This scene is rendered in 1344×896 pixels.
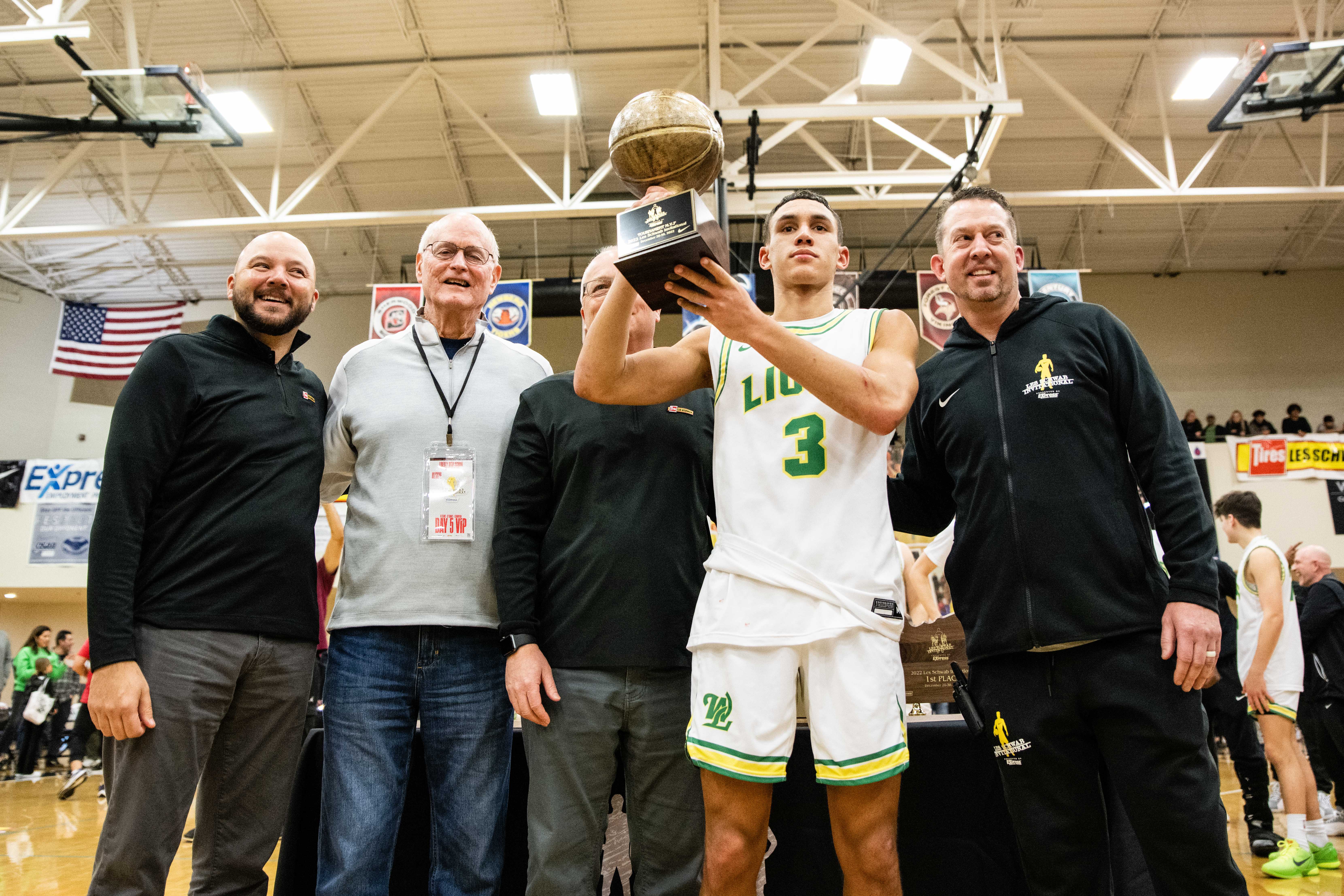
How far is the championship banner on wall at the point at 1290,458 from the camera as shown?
1415 cm

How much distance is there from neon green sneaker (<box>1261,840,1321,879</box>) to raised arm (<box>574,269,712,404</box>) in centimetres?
444

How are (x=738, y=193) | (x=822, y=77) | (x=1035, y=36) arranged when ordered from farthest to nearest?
(x=822, y=77) → (x=1035, y=36) → (x=738, y=193)

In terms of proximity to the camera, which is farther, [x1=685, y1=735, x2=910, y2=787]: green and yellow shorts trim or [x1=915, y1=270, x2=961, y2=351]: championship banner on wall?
[x1=915, y1=270, x2=961, y2=351]: championship banner on wall

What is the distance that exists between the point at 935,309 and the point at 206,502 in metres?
9.59

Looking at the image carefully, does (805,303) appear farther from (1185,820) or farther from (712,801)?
(1185,820)

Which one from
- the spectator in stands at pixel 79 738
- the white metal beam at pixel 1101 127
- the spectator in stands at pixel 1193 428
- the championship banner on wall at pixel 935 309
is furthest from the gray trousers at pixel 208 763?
the spectator in stands at pixel 1193 428

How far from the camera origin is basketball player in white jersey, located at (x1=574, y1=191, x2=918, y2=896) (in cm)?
175

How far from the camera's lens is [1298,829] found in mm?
4629

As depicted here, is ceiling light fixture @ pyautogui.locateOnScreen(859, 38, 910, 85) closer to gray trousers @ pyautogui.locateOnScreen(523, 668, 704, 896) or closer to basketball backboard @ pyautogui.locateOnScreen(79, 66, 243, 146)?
basketball backboard @ pyautogui.locateOnScreen(79, 66, 243, 146)

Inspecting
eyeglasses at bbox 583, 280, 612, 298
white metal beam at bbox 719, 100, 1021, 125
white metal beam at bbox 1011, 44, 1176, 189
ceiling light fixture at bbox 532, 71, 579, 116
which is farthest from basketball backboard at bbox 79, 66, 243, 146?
white metal beam at bbox 1011, 44, 1176, 189

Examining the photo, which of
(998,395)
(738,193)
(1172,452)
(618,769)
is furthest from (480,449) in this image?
(738,193)

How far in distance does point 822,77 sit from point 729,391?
11.4 m

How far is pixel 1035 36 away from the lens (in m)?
11.2

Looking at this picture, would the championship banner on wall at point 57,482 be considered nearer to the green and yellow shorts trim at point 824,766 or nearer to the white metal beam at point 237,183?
the white metal beam at point 237,183
